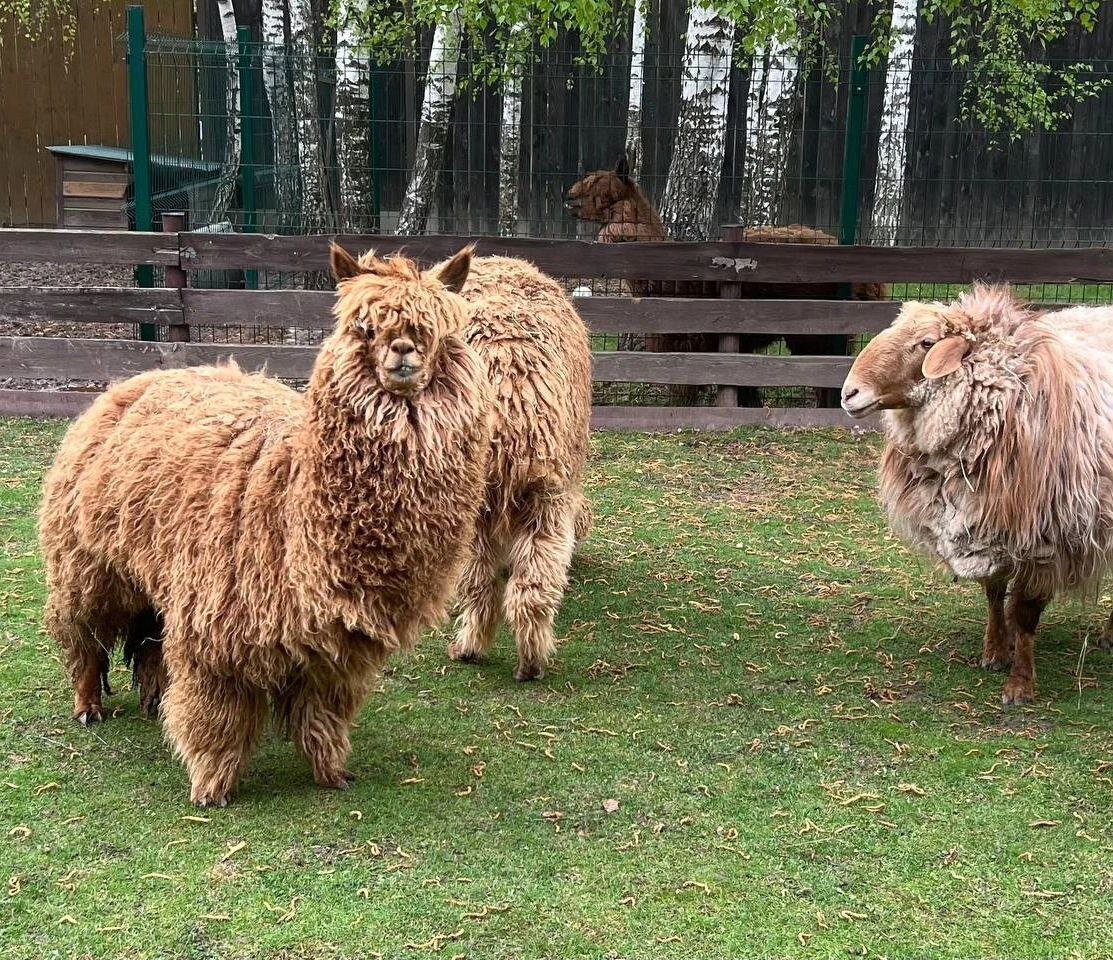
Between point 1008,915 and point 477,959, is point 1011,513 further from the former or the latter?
point 477,959

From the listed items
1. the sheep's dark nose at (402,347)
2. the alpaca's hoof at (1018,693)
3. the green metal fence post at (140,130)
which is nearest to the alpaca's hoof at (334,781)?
the sheep's dark nose at (402,347)

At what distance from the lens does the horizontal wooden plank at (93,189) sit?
12523 mm

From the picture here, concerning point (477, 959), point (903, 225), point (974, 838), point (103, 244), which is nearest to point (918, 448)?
point (974, 838)

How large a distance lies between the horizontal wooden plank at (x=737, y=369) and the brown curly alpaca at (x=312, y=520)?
534 cm

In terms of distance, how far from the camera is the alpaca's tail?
15.5ft

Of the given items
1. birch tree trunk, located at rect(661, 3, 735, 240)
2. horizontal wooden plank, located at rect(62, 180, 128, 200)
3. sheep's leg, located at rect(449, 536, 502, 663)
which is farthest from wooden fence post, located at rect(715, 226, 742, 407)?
horizontal wooden plank, located at rect(62, 180, 128, 200)

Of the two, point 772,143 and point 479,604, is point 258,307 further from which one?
point 772,143

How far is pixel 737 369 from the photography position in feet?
31.2

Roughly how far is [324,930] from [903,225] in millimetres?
10933

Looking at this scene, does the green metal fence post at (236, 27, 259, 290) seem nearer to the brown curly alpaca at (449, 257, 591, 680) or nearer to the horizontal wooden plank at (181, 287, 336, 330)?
the horizontal wooden plank at (181, 287, 336, 330)

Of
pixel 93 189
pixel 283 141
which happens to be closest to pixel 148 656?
pixel 283 141

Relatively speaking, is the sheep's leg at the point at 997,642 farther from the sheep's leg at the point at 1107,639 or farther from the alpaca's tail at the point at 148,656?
the alpaca's tail at the point at 148,656

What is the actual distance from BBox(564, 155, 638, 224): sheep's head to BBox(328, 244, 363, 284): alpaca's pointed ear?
23.8ft

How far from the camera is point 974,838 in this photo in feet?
13.1
